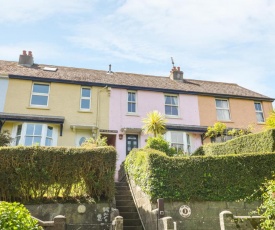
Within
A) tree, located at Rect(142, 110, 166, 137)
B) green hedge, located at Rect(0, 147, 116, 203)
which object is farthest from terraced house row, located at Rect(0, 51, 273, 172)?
green hedge, located at Rect(0, 147, 116, 203)

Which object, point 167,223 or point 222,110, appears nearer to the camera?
point 167,223

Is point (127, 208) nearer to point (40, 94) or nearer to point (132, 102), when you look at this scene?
point (132, 102)

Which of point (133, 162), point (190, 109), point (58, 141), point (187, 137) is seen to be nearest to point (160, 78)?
point (190, 109)

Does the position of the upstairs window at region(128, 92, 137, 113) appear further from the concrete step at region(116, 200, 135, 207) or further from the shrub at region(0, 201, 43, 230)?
the shrub at region(0, 201, 43, 230)

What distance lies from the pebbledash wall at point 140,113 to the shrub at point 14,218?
12.3 m

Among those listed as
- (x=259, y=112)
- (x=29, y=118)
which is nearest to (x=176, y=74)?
(x=259, y=112)

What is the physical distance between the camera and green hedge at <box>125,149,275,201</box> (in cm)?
942

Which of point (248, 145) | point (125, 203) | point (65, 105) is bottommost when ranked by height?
point (125, 203)

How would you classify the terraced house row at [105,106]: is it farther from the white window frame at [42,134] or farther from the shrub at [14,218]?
the shrub at [14,218]

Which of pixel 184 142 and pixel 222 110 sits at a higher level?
pixel 222 110

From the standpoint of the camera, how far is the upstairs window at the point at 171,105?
751 inches

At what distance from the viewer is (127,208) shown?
10.7 metres

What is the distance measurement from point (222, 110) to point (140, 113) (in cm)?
620

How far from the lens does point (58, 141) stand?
1620cm
